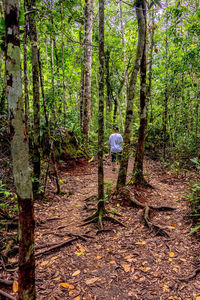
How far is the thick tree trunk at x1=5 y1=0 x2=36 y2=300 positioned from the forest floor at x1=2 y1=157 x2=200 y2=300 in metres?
1.39

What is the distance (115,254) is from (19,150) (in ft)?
10.7

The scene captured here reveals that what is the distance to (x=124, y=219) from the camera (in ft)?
18.0

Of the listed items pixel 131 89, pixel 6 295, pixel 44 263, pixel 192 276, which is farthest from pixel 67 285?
pixel 131 89

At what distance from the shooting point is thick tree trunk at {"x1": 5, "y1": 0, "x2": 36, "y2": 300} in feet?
6.36

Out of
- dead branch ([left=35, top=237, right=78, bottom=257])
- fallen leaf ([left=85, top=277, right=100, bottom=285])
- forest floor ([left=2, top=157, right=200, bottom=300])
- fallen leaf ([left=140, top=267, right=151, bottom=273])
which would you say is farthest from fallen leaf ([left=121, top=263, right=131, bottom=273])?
dead branch ([left=35, top=237, right=78, bottom=257])

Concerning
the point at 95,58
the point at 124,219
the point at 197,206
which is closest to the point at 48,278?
the point at 124,219

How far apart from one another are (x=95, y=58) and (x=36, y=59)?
17464 millimetres

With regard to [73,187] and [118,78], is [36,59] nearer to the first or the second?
[73,187]

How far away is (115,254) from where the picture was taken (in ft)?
13.7

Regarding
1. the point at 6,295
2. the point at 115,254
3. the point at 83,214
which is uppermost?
the point at 6,295

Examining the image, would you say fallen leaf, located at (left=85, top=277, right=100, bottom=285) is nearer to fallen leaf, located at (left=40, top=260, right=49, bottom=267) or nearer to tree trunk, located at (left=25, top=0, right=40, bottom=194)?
fallen leaf, located at (left=40, top=260, right=49, bottom=267)

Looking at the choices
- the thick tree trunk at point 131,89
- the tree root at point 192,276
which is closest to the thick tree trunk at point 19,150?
the tree root at point 192,276

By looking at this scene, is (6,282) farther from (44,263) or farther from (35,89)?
(35,89)

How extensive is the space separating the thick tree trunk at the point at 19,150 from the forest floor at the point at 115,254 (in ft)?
4.55
